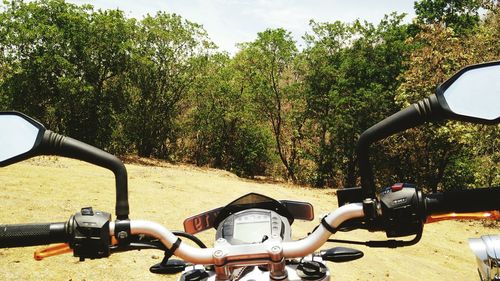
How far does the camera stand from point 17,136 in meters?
1.96

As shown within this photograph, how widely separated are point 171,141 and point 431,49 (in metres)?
24.3

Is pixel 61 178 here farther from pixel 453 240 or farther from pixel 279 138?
pixel 279 138

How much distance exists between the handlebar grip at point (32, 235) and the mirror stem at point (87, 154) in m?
0.24

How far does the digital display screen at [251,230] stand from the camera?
6.80ft

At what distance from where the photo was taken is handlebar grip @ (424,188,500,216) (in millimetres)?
1600

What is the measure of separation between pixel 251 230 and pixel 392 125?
2.83 ft

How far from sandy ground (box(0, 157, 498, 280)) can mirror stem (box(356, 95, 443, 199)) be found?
22.5 feet

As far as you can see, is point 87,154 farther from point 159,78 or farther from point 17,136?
point 159,78

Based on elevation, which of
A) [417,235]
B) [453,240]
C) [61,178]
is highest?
[417,235]

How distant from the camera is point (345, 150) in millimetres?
31328

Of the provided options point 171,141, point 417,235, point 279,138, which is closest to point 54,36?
point 171,141

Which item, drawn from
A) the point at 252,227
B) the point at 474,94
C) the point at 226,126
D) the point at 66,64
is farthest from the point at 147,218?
the point at 226,126

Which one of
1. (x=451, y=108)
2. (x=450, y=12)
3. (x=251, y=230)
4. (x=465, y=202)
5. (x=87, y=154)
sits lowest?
(x=251, y=230)

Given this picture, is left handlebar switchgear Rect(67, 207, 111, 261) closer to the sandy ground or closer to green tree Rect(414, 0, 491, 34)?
the sandy ground
